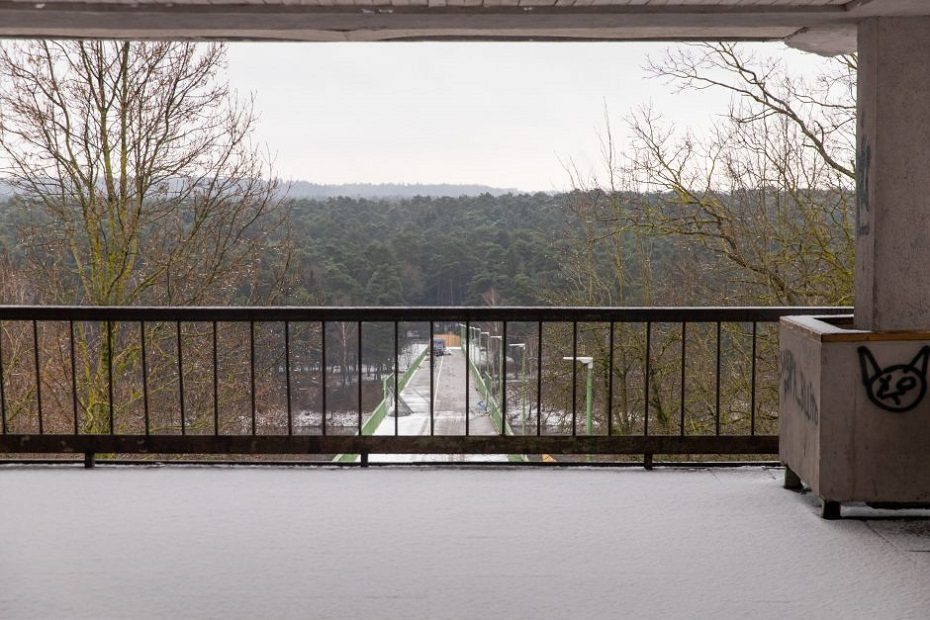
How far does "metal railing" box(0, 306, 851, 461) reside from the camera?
4.69m

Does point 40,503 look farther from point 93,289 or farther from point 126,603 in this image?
point 93,289

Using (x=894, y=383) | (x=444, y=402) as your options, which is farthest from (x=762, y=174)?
(x=444, y=402)

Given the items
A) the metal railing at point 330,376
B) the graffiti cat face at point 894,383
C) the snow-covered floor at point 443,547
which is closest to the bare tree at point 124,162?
the metal railing at point 330,376

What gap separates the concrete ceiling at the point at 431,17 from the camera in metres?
3.68

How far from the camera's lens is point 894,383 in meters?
3.69

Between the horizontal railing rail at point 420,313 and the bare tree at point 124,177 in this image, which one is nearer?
the horizontal railing rail at point 420,313

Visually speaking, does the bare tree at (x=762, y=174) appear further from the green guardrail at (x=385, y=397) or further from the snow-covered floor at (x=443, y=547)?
the snow-covered floor at (x=443, y=547)

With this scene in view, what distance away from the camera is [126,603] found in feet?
9.54

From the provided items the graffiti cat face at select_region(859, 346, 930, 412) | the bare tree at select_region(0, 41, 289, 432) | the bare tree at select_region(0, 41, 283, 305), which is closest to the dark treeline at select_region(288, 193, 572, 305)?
the bare tree at select_region(0, 41, 289, 432)

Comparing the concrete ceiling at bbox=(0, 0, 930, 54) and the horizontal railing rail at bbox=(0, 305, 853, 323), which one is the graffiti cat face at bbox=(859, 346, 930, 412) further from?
the concrete ceiling at bbox=(0, 0, 930, 54)

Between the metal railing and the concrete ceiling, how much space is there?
150 centimetres

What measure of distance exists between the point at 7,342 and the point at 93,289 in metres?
3.54

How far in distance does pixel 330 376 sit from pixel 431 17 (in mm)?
15795

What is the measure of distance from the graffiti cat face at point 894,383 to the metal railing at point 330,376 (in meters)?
1.04
